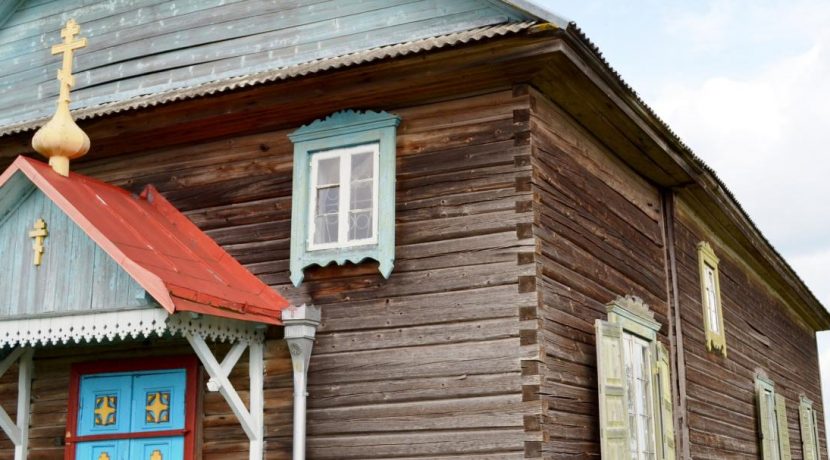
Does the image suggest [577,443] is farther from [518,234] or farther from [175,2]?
[175,2]

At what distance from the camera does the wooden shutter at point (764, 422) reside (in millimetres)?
Result: 14429

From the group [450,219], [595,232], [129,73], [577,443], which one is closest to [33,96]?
[129,73]

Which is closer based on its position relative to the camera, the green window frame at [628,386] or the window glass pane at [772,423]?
the green window frame at [628,386]

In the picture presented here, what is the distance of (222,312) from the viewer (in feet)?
25.7

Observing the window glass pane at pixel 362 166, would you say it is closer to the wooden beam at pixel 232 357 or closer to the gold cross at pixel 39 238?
the wooden beam at pixel 232 357

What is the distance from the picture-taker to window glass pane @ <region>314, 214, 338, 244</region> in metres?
8.95

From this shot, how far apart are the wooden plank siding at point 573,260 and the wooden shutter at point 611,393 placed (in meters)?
0.21

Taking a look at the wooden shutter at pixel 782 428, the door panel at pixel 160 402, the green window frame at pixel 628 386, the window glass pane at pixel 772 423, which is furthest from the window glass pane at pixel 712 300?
the door panel at pixel 160 402

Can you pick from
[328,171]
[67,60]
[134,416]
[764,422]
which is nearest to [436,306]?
[328,171]

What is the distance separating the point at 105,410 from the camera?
9.24 meters

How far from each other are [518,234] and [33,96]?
612 cm

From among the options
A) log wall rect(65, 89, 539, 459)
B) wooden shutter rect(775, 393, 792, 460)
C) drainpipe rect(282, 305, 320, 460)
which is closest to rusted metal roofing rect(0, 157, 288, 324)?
drainpipe rect(282, 305, 320, 460)

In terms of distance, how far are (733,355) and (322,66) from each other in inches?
326

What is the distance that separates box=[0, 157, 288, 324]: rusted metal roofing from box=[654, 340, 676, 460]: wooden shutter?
3.73 metres
